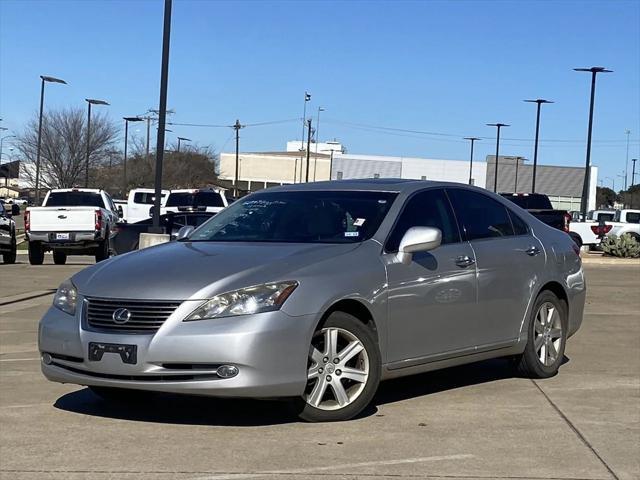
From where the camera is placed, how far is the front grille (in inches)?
224

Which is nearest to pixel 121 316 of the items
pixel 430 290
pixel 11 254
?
pixel 430 290

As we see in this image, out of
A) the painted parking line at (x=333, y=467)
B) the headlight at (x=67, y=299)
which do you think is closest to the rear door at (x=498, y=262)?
the painted parking line at (x=333, y=467)

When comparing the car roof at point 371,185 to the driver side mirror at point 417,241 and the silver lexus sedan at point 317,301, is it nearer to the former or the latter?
the silver lexus sedan at point 317,301

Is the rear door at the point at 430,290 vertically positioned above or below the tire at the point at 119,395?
above

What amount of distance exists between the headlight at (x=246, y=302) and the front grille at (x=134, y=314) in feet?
0.54

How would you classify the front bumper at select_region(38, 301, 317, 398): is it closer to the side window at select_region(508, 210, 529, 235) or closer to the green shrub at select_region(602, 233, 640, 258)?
the side window at select_region(508, 210, 529, 235)

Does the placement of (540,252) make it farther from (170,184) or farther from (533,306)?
(170,184)

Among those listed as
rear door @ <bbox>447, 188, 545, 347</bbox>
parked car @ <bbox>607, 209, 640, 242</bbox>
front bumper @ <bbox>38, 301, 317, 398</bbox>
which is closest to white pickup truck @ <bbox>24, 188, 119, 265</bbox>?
rear door @ <bbox>447, 188, 545, 347</bbox>

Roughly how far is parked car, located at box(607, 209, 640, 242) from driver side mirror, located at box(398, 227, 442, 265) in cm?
2749

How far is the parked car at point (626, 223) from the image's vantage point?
3328 cm

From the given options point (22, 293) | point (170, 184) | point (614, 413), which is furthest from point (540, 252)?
point (170, 184)

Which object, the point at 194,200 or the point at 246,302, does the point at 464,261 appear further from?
the point at 194,200

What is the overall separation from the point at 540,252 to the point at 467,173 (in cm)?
8794

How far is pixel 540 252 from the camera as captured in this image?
26.0 ft
